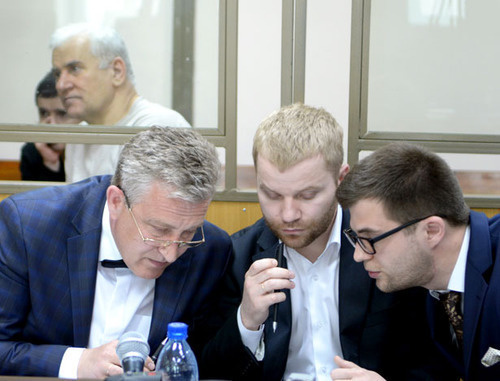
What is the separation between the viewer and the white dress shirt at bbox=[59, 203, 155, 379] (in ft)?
6.77

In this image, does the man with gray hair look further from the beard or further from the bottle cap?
the bottle cap

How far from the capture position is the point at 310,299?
219cm

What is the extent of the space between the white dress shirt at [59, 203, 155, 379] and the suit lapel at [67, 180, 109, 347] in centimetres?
4

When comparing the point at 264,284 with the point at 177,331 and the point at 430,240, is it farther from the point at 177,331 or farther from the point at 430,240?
the point at 430,240

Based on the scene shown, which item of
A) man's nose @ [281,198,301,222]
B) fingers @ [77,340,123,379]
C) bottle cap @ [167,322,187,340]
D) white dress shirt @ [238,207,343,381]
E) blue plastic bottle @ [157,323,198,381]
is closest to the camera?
bottle cap @ [167,322,187,340]

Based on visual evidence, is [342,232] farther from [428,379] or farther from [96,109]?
[96,109]

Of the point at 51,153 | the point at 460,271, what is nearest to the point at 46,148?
the point at 51,153

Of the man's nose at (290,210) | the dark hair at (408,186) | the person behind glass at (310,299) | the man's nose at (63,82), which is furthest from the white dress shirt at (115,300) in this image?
the man's nose at (63,82)

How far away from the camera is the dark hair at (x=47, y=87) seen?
2785 mm

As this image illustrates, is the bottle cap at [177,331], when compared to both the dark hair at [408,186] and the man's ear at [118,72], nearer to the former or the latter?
the dark hair at [408,186]

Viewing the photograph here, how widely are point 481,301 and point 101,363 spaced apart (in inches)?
46.1

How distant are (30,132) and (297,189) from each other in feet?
4.80

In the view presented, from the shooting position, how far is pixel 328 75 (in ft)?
8.82

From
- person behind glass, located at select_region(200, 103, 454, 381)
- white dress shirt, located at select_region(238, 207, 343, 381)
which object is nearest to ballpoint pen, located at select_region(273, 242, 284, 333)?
person behind glass, located at select_region(200, 103, 454, 381)
